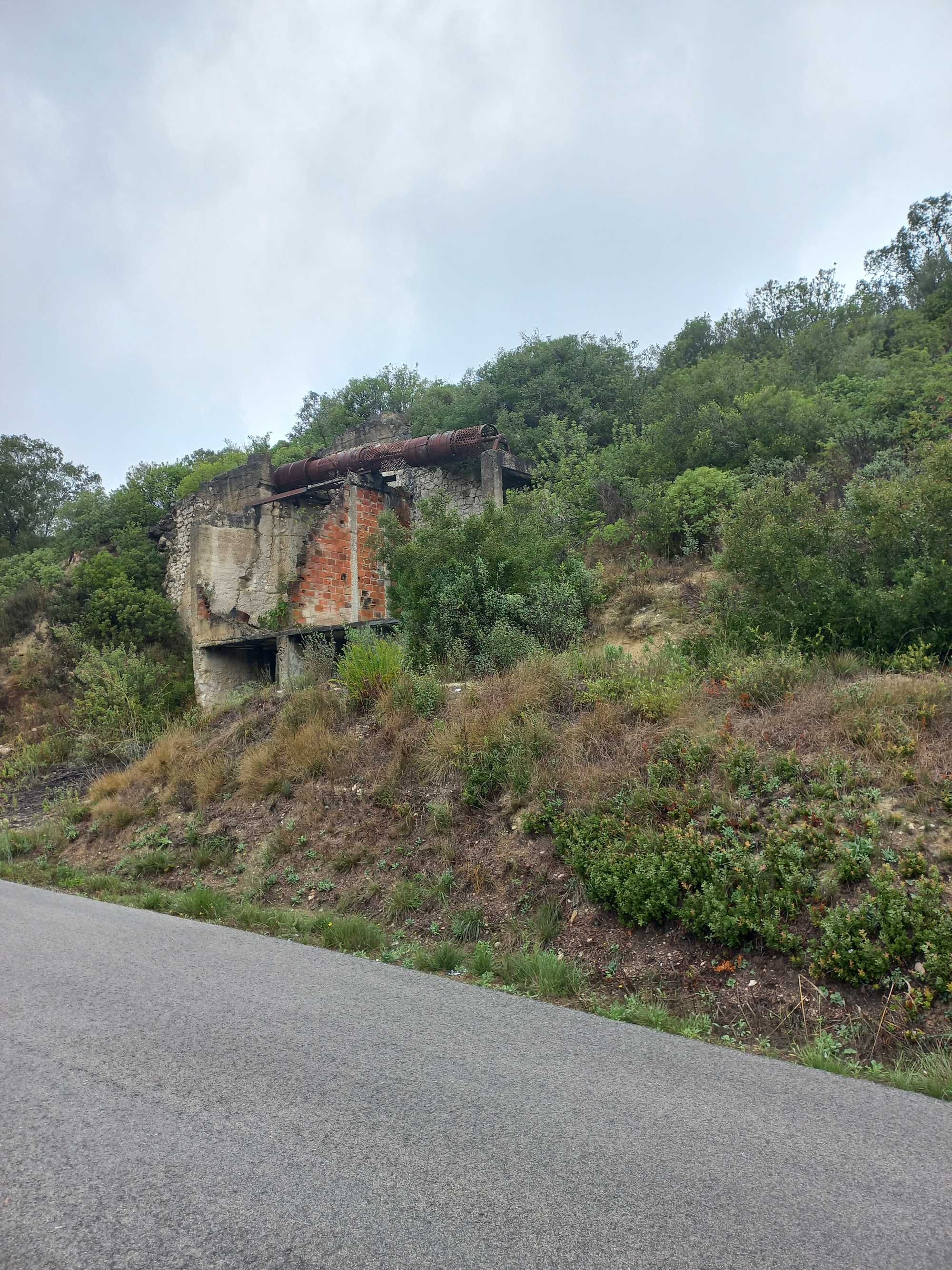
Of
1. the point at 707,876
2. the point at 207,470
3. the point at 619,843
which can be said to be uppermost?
the point at 207,470

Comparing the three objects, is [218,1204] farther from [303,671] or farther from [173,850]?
[303,671]

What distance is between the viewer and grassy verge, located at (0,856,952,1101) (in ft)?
12.7

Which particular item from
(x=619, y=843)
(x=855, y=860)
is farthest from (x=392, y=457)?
(x=855, y=860)

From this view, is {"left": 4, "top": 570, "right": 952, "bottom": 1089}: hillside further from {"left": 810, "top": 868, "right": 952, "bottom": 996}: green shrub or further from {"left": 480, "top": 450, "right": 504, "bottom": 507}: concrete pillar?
{"left": 480, "top": 450, "right": 504, "bottom": 507}: concrete pillar

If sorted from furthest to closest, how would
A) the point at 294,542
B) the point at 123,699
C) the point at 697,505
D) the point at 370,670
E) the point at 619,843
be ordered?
the point at 294,542 → the point at 123,699 → the point at 697,505 → the point at 370,670 → the point at 619,843

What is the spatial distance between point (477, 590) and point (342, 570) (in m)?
8.11

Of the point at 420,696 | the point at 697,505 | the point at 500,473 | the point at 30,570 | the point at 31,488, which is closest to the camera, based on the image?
the point at 420,696

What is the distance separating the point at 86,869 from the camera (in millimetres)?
9344

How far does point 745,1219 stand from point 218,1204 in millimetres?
1525

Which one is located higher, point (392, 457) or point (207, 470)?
point (207, 470)

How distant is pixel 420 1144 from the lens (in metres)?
2.55

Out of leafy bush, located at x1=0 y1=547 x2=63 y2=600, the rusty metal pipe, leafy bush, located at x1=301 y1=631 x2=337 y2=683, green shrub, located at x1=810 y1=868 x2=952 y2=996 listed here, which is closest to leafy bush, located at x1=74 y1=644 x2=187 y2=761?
leafy bush, located at x1=301 y1=631 x2=337 y2=683

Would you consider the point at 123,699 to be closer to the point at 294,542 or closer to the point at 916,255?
the point at 294,542

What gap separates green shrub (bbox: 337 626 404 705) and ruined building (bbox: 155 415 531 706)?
213 inches
